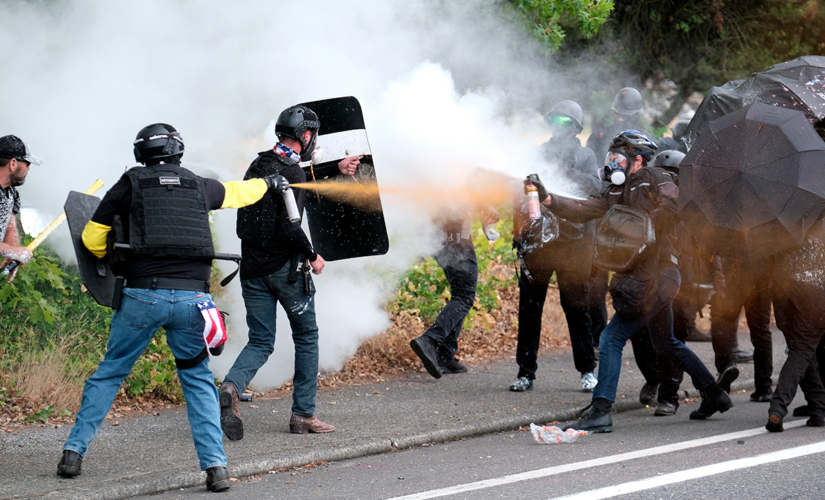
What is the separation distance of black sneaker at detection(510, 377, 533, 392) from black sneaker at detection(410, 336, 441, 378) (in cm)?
59

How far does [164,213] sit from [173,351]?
2.25ft

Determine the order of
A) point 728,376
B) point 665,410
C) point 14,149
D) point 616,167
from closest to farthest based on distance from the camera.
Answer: point 14,149 < point 616,167 < point 728,376 < point 665,410

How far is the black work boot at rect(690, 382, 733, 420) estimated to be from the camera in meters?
5.98

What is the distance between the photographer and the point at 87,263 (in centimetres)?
464

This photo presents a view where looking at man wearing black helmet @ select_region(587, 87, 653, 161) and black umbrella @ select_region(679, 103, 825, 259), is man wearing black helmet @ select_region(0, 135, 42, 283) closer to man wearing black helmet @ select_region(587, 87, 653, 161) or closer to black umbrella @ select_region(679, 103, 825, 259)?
black umbrella @ select_region(679, 103, 825, 259)

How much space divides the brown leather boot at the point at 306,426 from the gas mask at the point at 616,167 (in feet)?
7.64

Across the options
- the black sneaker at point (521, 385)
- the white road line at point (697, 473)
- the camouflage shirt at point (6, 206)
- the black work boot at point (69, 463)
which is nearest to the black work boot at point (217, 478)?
the black work boot at point (69, 463)

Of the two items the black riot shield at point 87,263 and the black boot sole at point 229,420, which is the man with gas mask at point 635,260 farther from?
the black riot shield at point 87,263

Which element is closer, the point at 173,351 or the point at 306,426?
the point at 173,351

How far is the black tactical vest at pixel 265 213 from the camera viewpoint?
5.32 meters

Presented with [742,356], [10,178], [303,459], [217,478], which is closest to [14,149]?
[10,178]

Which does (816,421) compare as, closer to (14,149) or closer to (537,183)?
(537,183)

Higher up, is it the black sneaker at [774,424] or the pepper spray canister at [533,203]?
the pepper spray canister at [533,203]

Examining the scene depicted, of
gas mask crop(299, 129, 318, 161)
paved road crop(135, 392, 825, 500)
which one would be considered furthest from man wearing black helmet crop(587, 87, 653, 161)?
gas mask crop(299, 129, 318, 161)
